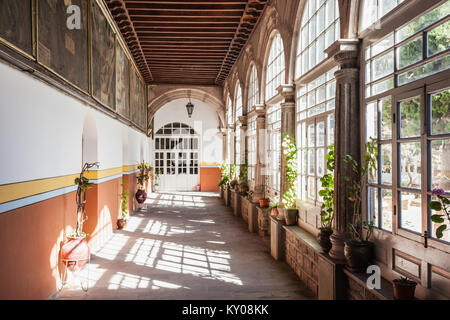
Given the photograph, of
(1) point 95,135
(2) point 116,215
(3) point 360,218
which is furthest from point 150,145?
(3) point 360,218

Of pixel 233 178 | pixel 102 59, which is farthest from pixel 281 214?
pixel 233 178

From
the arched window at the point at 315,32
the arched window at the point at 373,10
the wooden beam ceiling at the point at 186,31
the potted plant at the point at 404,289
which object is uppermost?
the wooden beam ceiling at the point at 186,31

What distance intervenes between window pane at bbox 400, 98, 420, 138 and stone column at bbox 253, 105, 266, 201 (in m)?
5.24

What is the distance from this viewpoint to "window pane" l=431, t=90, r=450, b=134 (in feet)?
8.29

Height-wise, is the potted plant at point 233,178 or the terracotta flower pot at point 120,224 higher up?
the potted plant at point 233,178

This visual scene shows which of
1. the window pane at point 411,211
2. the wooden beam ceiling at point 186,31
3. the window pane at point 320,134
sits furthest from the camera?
the wooden beam ceiling at point 186,31

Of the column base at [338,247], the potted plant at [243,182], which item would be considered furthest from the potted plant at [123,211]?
the column base at [338,247]

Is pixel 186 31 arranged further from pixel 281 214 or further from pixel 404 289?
→ pixel 404 289

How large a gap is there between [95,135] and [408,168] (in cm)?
541

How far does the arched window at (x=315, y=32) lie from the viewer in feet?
14.7

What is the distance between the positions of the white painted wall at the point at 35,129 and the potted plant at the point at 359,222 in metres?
3.18

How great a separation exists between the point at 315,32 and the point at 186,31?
4.67 m

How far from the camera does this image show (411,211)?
2947 millimetres

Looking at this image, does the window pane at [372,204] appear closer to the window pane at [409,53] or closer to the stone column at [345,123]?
the stone column at [345,123]
